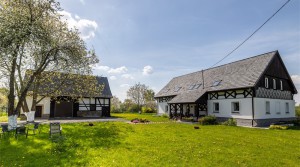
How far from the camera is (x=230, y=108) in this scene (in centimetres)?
2261

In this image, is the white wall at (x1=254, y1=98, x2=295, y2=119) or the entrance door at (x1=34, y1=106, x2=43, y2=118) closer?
the white wall at (x1=254, y1=98, x2=295, y2=119)

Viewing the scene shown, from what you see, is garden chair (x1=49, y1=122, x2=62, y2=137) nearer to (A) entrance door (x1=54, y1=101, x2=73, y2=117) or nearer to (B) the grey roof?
(B) the grey roof

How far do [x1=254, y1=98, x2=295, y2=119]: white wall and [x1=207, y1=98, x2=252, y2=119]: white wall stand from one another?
646 mm

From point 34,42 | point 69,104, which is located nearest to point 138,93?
point 69,104

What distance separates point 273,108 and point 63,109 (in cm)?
2867

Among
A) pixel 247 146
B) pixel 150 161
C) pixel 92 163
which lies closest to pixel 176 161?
pixel 150 161

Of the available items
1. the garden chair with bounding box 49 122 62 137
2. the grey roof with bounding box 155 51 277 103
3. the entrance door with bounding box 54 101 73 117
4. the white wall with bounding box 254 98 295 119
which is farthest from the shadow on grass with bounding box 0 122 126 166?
the entrance door with bounding box 54 101 73 117

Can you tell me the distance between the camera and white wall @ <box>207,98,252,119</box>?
68.4 feet

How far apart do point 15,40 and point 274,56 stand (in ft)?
84.0

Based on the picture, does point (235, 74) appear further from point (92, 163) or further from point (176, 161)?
point (92, 163)

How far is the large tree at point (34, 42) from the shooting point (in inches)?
529

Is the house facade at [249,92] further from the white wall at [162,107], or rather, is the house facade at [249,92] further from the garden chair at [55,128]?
the garden chair at [55,128]

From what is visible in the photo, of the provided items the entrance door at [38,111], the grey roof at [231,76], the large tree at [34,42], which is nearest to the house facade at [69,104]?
the entrance door at [38,111]

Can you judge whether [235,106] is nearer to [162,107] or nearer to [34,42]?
[162,107]
